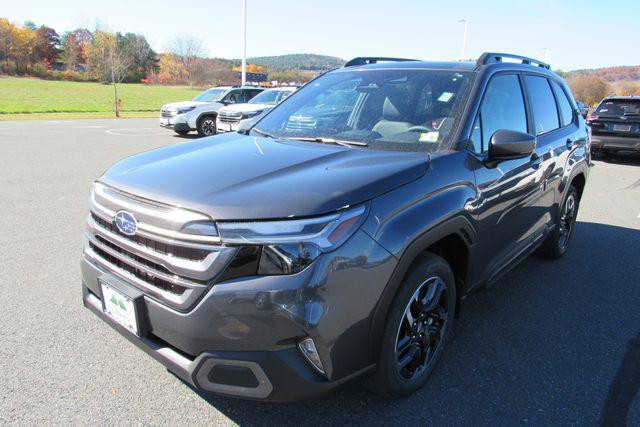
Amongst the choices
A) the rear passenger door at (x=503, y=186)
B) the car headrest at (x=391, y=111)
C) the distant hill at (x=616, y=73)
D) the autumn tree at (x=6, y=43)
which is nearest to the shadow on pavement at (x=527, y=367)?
the rear passenger door at (x=503, y=186)

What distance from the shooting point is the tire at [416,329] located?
7.39ft

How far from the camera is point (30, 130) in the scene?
49.4 feet

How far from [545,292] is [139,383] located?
333 cm

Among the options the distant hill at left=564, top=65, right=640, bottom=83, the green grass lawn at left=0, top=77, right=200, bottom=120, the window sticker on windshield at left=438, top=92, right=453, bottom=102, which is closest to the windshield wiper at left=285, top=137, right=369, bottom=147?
the window sticker on windshield at left=438, top=92, right=453, bottom=102

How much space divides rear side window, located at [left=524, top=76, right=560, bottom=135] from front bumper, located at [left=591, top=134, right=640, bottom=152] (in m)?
9.55

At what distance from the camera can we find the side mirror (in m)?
2.77

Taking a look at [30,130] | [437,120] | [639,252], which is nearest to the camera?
[437,120]

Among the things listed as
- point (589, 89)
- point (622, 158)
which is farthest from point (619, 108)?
point (589, 89)

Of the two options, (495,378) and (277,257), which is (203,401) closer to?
(277,257)

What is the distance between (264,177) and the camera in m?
2.26

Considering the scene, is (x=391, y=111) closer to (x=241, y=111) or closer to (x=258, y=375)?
(x=258, y=375)

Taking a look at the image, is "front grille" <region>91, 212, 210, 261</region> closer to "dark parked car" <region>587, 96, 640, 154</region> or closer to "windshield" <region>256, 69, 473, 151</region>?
"windshield" <region>256, 69, 473, 151</region>

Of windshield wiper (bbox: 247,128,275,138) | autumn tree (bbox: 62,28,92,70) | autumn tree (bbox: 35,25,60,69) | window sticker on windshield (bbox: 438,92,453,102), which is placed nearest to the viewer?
window sticker on windshield (bbox: 438,92,453,102)

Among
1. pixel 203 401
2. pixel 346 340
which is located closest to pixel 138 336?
pixel 203 401
